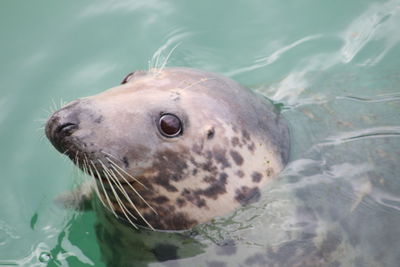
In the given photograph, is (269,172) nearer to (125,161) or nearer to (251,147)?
(251,147)

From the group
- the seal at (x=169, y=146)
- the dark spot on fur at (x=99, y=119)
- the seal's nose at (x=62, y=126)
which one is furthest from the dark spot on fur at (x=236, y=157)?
the seal's nose at (x=62, y=126)

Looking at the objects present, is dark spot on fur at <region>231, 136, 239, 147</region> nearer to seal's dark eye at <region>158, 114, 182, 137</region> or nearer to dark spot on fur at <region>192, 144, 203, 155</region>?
dark spot on fur at <region>192, 144, 203, 155</region>

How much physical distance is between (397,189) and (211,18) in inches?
138

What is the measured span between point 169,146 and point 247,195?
64 cm

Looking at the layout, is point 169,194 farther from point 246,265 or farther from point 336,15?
point 336,15

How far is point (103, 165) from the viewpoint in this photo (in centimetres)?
314

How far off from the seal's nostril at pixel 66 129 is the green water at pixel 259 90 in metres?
0.85

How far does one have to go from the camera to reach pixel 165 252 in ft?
11.3

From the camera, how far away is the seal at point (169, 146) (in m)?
3.19

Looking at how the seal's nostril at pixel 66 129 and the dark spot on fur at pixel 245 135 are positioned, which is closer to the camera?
the seal's nostril at pixel 66 129

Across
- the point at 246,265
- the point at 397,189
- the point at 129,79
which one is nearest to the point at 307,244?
the point at 246,265

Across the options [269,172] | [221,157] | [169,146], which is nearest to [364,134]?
[269,172]

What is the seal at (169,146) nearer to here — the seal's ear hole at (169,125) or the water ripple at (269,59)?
the seal's ear hole at (169,125)

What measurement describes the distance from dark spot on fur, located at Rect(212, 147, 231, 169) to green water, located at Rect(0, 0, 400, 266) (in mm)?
347
